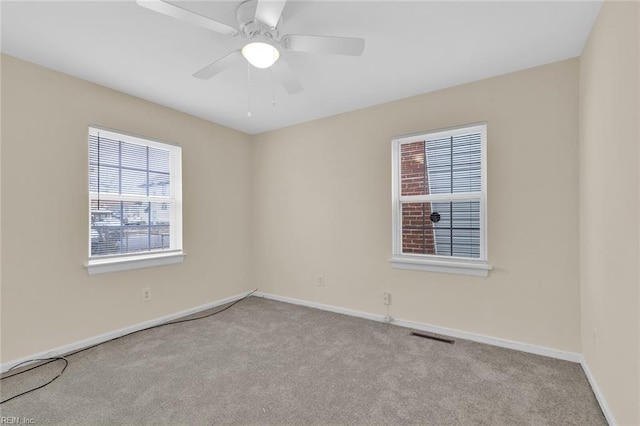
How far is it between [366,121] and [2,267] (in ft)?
11.3

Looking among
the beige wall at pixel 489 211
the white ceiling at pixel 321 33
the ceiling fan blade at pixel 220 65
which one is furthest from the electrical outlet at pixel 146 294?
the ceiling fan blade at pixel 220 65

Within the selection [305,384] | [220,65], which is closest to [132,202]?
[220,65]

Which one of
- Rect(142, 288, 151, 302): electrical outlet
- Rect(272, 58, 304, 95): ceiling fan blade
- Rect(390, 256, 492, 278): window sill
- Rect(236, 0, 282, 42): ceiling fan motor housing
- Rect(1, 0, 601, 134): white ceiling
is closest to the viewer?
Rect(236, 0, 282, 42): ceiling fan motor housing

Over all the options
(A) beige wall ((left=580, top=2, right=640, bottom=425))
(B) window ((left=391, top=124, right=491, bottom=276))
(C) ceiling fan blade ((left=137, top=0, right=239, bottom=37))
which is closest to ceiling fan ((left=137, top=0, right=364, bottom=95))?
(C) ceiling fan blade ((left=137, top=0, right=239, bottom=37))

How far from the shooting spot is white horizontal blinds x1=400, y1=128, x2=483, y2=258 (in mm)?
2809

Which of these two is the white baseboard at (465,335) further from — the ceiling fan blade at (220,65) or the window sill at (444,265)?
the ceiling fan blade at (220,65)

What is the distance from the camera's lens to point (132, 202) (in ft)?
10.2

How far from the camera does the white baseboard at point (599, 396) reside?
1.60m

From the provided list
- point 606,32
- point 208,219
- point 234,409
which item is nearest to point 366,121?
point 606,32

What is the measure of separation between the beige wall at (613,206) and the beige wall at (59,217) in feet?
12.1

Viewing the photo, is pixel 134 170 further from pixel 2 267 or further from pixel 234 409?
pixel 234 409

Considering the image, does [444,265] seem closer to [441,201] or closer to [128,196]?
[441,201]

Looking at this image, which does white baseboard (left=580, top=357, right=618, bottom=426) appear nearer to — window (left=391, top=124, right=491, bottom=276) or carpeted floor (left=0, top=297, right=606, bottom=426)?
carpeted floor (left=0, top=297, right=606, bottom=426)

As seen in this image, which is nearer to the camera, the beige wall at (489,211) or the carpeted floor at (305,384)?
the carpeted floor at (305,384)
